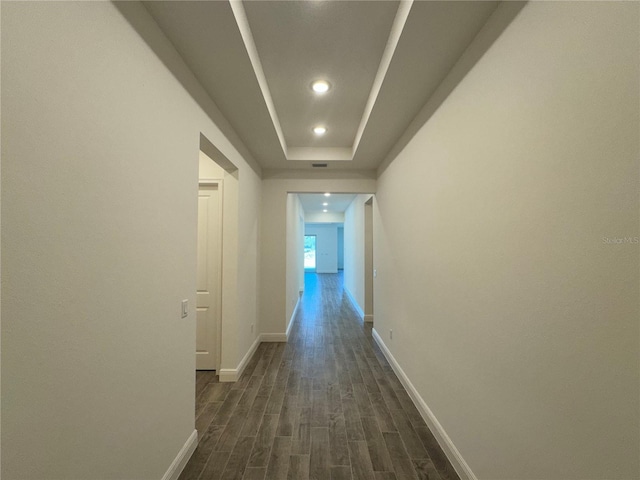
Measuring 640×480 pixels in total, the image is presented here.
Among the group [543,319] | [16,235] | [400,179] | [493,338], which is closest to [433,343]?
[493,338]

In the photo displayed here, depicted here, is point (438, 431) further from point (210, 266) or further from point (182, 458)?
point (210, 266)

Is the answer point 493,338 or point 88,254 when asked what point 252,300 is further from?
point 493,338

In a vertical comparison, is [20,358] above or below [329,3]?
below

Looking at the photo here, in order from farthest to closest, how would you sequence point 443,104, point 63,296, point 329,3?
point 443,104 < point 329,3 < point 63,296

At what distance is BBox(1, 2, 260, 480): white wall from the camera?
2.36 ft

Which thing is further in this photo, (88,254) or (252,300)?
(252,300)

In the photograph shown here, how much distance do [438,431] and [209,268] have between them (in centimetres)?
265

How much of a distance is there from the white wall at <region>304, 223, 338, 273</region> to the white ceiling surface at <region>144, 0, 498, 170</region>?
10.3 m

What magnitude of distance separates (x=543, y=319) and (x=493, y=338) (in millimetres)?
339

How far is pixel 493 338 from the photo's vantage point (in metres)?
1.26

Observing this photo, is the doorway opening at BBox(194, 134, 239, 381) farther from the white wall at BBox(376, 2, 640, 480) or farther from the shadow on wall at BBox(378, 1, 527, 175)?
the white wall at BBox(376, 2, 640, 480)

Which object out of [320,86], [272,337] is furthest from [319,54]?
[272,337]

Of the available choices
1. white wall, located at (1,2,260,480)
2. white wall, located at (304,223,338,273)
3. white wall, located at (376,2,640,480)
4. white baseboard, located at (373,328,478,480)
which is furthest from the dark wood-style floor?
white wall, located at (304,223,338,273)

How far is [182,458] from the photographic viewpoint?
5.23 feet
